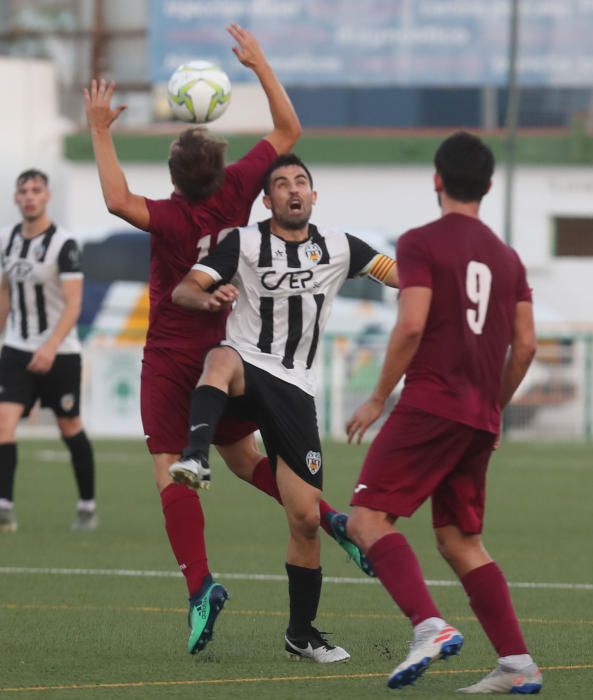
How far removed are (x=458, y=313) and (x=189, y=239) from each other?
5.65 ft

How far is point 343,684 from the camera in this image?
21.6 ft

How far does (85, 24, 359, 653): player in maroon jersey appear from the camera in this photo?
7.46 metres

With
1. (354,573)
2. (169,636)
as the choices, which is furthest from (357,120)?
(169,636)

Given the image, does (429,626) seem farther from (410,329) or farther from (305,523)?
(305,523)

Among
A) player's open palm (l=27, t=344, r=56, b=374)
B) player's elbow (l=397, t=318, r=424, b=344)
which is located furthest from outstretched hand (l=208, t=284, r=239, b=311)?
player's open palm (l=27, t=344, r=56, b=374)

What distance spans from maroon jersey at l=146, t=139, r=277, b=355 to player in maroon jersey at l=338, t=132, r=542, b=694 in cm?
150

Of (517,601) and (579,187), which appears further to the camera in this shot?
(579,187)

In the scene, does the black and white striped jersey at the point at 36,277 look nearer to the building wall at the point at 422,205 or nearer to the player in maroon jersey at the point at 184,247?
the player in maroon jersey at the point at 184,247

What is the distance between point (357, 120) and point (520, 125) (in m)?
3.39

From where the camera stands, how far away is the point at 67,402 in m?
12.3

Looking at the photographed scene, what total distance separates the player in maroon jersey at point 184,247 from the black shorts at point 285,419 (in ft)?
0.94

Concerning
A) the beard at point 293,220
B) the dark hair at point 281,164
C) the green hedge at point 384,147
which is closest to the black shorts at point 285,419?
the beard at point 293,220

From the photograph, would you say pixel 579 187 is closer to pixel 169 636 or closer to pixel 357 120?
pixel 357 120

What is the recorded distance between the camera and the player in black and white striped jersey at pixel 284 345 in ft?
23.9
